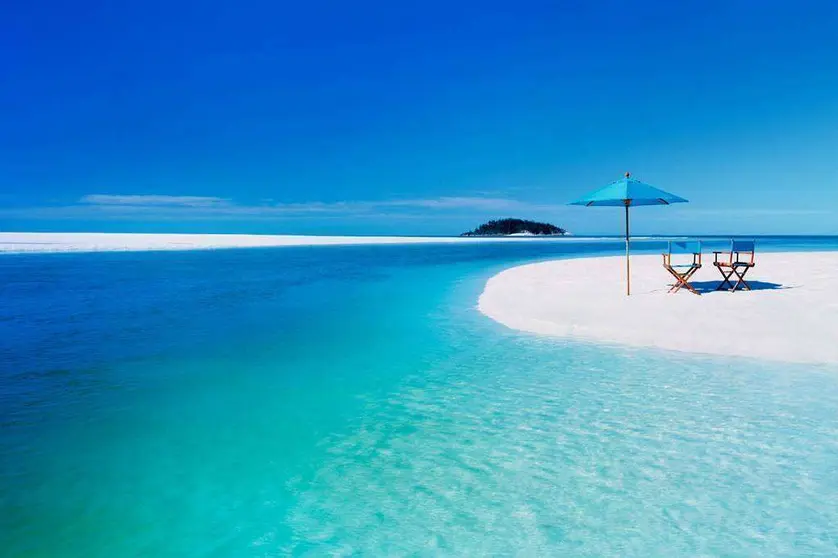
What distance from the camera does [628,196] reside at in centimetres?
1120

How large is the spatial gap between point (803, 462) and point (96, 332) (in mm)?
10539

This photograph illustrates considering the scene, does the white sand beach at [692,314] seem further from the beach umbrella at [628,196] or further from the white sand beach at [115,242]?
the white sand beach at [115,242]

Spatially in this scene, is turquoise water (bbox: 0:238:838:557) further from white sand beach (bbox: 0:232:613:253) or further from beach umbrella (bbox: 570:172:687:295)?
white sand beach (bbox: 0:232:613:253)

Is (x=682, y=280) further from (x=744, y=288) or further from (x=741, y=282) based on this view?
(x=744, y=288)

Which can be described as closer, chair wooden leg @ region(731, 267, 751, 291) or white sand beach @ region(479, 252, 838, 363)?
white sand beach @ region(479, 252, 838, 363)

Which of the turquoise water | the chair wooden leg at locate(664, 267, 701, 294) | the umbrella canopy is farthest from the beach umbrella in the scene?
the turquoise water

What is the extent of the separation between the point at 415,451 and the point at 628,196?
28.6 feet

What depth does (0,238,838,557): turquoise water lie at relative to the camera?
3.13 meters

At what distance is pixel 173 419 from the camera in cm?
522

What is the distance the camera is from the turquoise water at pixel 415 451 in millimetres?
3129

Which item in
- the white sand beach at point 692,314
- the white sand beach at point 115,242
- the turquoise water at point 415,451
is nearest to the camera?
the turquoise water at point 415,451

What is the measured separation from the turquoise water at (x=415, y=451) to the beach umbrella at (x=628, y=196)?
4.68 meters

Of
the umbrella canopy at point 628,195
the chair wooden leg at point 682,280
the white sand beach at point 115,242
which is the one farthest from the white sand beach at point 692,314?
the white sand beach at point 115,242

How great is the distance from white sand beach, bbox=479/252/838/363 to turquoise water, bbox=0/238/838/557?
721mm
